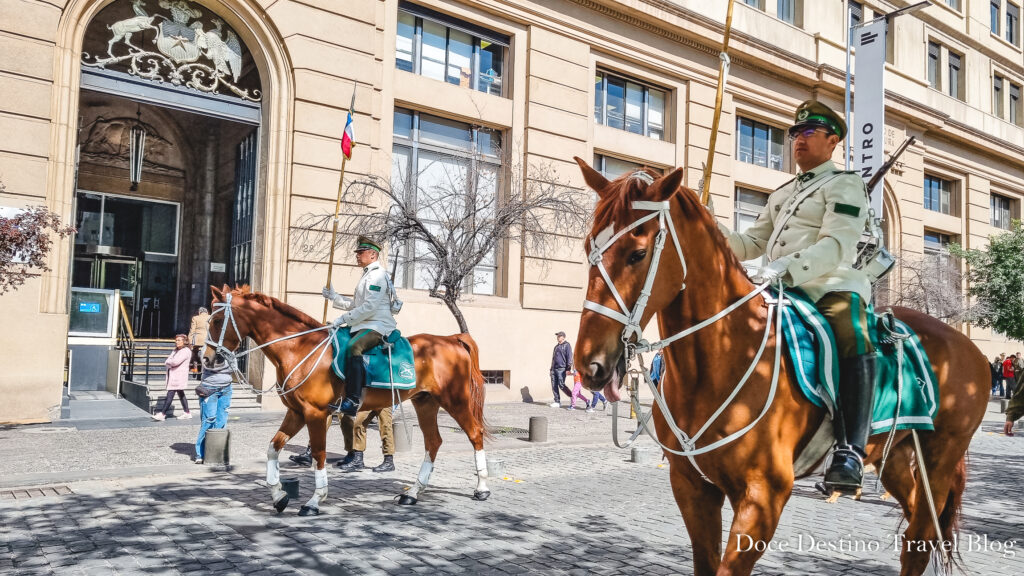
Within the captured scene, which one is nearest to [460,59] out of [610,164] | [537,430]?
[610,164]

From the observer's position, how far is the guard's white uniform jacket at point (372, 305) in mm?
7695

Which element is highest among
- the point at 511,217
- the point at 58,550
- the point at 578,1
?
the point at 578,1

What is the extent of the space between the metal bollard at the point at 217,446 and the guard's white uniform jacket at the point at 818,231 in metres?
7.93

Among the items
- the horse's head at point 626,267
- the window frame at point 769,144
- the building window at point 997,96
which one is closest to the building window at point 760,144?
the window frame at point 769,144

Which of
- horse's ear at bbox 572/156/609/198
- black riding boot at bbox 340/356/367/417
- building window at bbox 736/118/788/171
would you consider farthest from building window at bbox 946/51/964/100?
horse's ear at bbox 572/156/609/198

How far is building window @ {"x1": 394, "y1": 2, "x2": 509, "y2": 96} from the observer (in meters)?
18.6

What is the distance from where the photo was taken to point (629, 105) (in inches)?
897

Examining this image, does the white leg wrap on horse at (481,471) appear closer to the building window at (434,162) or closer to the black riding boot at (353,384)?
the black riding boot at (353,384)

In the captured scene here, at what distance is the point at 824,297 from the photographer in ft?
12.7

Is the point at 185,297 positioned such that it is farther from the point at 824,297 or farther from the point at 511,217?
the point at 824,297

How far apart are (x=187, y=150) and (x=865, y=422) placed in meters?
24.6

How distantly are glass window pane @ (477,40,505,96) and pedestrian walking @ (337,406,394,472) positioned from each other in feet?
41.2

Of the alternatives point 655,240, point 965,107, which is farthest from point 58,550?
point 965,107

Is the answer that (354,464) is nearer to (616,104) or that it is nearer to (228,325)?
(228,325)
